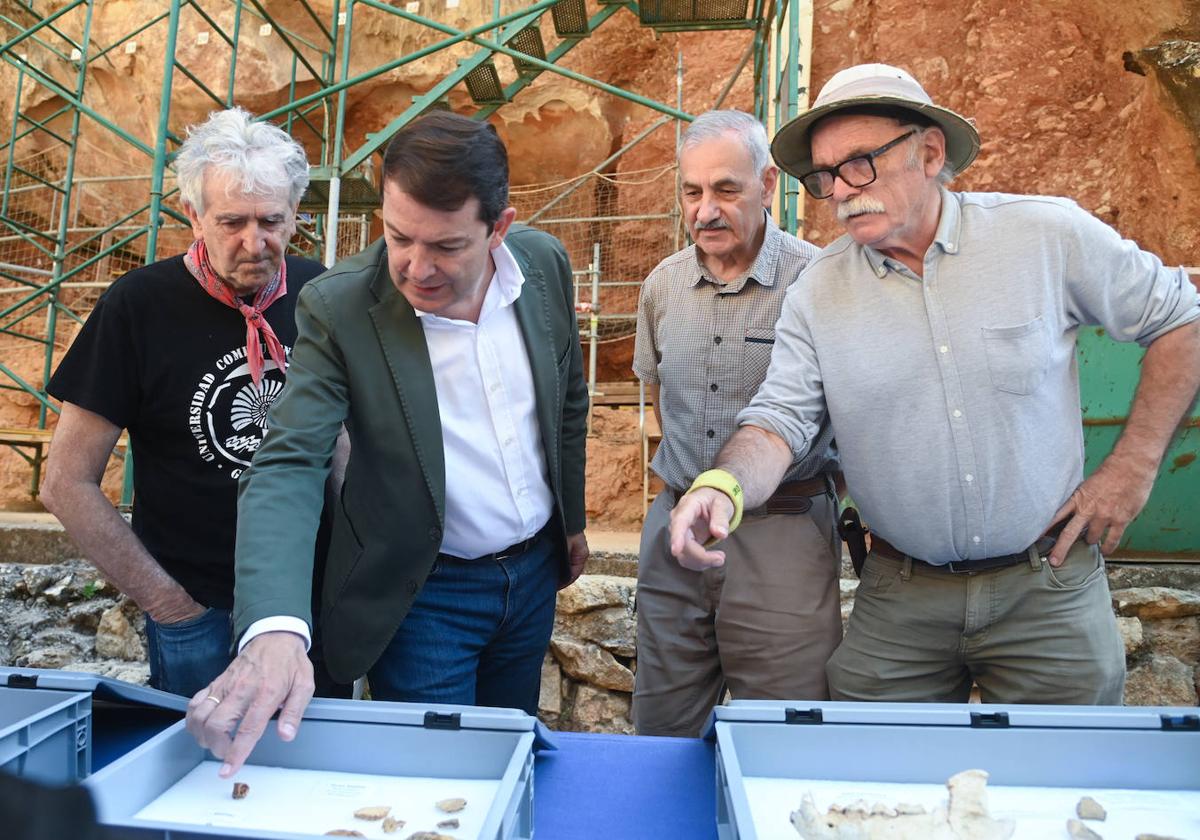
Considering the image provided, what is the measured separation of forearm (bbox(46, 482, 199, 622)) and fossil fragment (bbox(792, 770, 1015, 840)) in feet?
5.20

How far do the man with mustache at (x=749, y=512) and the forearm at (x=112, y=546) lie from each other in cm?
125

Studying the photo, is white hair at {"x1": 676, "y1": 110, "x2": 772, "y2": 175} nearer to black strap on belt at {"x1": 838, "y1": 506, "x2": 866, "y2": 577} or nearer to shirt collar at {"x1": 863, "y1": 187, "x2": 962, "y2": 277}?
shirt collar at {"x1": 863, "y1": 187, "x2": 962, "y2": 277}

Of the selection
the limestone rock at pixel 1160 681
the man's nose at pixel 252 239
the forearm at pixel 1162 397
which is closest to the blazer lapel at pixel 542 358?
the man's nose at pixel 252 239

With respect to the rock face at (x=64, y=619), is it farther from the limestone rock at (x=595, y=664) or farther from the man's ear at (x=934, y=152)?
the man's ear at (x=934, y=152)

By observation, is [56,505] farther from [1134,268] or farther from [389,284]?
[1134,268]

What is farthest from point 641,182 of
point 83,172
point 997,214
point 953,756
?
point 953,756

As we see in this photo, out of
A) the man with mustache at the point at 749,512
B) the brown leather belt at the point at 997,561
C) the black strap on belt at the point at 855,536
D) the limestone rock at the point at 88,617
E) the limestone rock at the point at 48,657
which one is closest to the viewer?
the brown leather belt at the point at 997,561

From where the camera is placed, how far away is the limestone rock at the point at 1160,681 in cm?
382

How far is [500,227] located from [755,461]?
0.73 meters

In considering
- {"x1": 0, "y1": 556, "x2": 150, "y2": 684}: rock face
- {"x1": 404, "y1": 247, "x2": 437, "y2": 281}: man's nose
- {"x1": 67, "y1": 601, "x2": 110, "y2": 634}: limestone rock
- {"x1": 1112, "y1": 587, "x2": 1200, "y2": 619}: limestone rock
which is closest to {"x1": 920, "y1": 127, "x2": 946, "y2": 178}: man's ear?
{"x1": 404, "y1": 247, "x2": 437, "y2": 281}: man's nose

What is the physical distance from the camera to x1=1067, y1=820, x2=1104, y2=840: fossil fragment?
1.04 m

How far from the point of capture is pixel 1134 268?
178cm

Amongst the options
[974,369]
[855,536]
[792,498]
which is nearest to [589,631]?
[792,498]

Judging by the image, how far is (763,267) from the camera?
240cm
